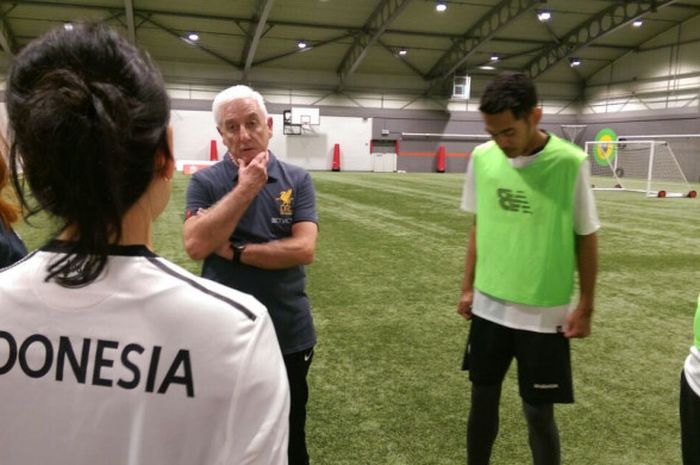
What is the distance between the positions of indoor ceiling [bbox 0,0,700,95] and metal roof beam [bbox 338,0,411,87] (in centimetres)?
6

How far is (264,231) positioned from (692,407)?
5.01 feet

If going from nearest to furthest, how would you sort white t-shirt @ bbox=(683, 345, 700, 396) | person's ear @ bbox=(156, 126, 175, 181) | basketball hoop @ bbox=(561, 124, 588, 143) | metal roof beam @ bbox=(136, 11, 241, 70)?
1. person's ear @ bbox=(156, 126, 175, 181)
2. white t-shirt @ bbox=(683, 345, 700, 396)
3. metal roof beam @ bbox=(136, 11, 241, 70)
4. basketball hoop @ bbox=(561, 124, 588, 143)

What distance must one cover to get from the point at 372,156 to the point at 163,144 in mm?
30903

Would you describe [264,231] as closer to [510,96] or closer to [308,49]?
[510,96]

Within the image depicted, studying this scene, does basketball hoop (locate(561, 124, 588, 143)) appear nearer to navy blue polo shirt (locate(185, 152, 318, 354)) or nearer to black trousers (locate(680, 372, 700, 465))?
navy blue polo shirt (locate(185, 152, 318, 354))

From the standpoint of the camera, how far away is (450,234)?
889 centimetres

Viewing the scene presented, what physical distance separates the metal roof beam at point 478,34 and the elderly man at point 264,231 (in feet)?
71.7

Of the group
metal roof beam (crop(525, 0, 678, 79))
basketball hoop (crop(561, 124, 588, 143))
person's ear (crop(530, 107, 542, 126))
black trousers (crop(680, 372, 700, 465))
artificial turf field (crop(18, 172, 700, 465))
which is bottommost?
artificial turf field (crop(18, 172, 700, 465))

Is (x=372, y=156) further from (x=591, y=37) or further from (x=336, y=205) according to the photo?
(x=336, y=205)

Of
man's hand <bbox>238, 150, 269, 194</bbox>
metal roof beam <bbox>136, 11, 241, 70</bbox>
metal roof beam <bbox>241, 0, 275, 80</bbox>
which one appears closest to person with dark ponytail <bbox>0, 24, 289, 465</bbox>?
man's hand <bbox>238, 150, 269, 194</bbox>

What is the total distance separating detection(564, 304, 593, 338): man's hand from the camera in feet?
7.07

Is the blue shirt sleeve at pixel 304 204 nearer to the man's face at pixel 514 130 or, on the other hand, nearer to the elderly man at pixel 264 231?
the elderly man at pixel 264 231

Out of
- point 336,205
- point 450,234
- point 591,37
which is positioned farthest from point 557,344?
point 591,37

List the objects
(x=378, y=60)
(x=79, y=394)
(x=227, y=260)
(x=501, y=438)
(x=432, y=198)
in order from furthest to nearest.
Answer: (x=378, y=60)
(x=432, y=198)
(x=501, y=438)
(x=227, y=260)
(x=79, y=394)
